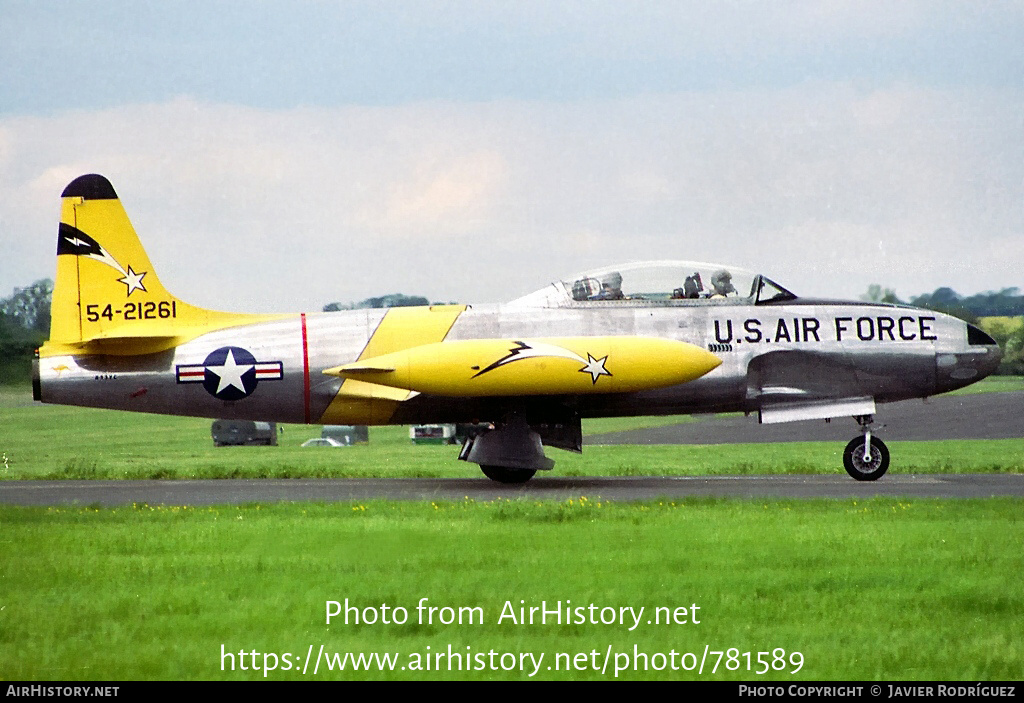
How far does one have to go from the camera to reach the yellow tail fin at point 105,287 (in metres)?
20.0

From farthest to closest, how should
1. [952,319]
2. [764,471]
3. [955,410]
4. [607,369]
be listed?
[955,410] < [764,471] < [952,319] < [607,369]

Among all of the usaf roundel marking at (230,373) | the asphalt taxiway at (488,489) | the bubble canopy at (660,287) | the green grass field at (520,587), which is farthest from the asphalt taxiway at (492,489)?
the bubble canopy at (660,287)

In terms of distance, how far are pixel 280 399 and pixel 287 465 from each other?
14.6ft

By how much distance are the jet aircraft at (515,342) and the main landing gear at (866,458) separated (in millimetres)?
32

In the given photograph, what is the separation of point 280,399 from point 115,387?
269 cm

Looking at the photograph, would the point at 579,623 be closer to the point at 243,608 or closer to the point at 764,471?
the point at 243,608

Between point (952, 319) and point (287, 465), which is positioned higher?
point (952, 319)

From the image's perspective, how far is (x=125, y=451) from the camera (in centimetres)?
2384

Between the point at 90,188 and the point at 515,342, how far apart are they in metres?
7.92

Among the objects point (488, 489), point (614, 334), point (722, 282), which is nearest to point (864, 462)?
point (722, 282)

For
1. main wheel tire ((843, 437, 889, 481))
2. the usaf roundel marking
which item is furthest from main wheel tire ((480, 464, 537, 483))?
main wheel tire ((843, 437, 889, 481))
